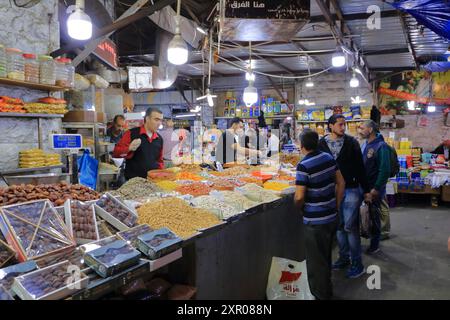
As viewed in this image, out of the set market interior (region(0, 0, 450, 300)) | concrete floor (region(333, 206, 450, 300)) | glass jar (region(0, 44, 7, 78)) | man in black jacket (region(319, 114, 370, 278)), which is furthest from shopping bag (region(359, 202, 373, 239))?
glass jar (region(0, 44, 7, 78))

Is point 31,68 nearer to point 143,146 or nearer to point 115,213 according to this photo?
point 143,146

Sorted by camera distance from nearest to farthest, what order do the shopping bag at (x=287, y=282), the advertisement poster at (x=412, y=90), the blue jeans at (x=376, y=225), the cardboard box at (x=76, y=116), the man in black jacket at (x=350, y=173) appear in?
the shopping bag at (x=287, y=282) → the man in black jacket at (x=350, y=173) → the blue jeans at (x=376, y=225) → the cardboard box at (x=76, y=116) → the advertisement poster at (x=412, y=90)

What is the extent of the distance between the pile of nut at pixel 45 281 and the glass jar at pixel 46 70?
10.3 feet

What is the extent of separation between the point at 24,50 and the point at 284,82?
32.3 feet

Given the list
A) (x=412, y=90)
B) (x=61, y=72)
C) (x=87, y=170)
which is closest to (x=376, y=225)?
(x=87, y=170)

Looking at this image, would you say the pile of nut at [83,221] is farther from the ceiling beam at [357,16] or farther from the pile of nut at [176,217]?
the ceiling beam at [357,16]

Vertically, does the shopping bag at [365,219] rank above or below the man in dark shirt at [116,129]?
below

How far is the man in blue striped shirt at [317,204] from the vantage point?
2980mm

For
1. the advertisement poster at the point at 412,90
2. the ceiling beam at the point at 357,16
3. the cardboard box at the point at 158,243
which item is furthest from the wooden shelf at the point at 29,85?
the advertisement poster at the point at 412,90

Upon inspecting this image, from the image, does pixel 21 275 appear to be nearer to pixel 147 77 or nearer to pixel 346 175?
pixel 346 175

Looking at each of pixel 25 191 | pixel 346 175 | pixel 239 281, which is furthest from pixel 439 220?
pixel 25 191

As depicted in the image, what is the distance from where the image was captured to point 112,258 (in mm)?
1654

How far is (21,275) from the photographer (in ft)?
4.71

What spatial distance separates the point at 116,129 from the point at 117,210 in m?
4.60
